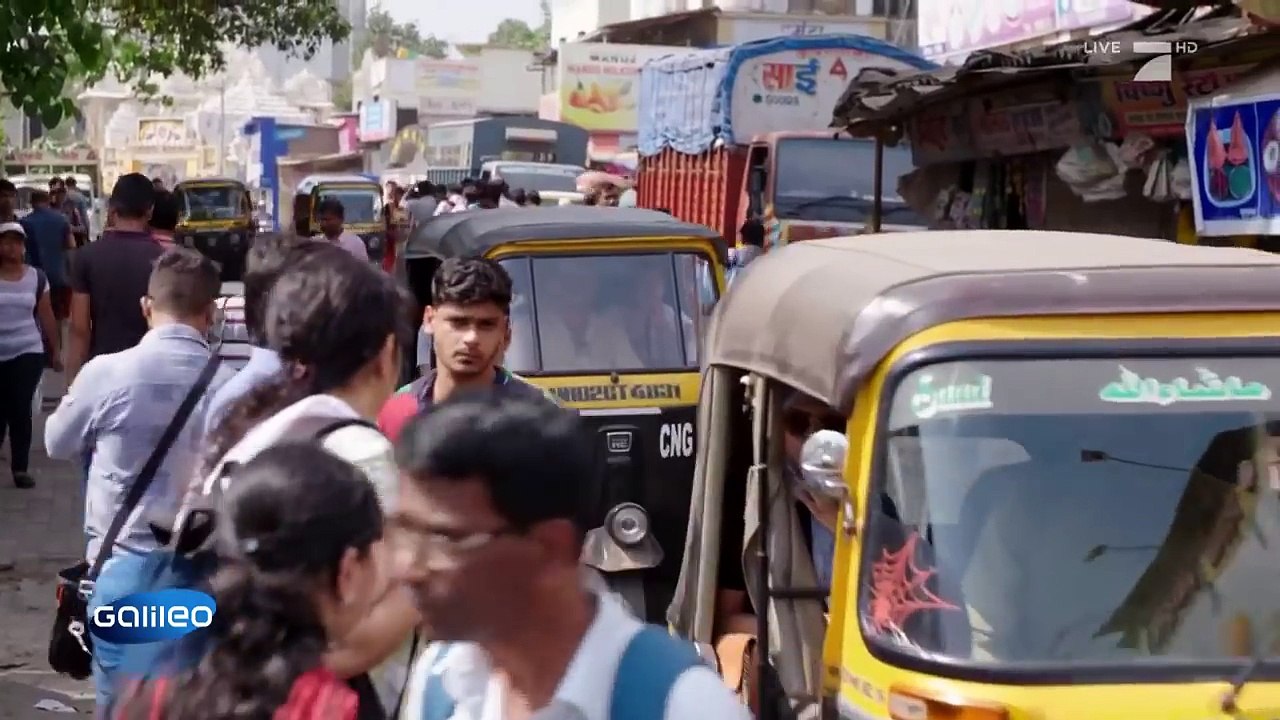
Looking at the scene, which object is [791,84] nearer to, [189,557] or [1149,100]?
[1149,100]

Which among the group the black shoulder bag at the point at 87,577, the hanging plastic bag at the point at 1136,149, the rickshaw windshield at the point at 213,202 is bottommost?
the rickshaw windshield at the point at 213,202

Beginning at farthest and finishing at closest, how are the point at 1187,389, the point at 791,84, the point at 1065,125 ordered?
1. the point at 791,84
2. the point at 1065,125
3. the point at 1187,389

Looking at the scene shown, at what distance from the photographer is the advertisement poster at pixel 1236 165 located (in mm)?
9234

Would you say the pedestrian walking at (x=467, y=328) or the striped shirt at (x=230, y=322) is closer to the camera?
the pedestrian walking at (x=467, y=328)

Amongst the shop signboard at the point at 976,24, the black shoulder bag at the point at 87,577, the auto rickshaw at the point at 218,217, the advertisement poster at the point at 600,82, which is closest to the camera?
the black shoulder bag at the point at 87,577

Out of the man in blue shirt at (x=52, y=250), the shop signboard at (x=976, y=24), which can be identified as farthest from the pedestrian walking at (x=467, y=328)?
the shop signboard at (x=976, y=24)

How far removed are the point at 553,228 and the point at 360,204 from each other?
24.5 m

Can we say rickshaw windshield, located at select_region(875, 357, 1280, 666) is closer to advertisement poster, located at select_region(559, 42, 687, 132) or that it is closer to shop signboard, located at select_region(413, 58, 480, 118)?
advertisement poster, located at select_region(559, 42, 687, 132)

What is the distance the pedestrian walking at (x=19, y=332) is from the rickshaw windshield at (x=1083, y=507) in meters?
7.91

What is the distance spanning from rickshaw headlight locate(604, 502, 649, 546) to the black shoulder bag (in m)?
2.64

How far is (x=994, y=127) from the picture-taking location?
12.6m

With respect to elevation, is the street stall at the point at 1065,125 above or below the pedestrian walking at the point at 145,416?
above

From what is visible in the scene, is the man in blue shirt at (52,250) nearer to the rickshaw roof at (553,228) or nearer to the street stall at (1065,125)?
the street stall at (1065,125)

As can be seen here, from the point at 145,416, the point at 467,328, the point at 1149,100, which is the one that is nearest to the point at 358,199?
the point at 1149,100
